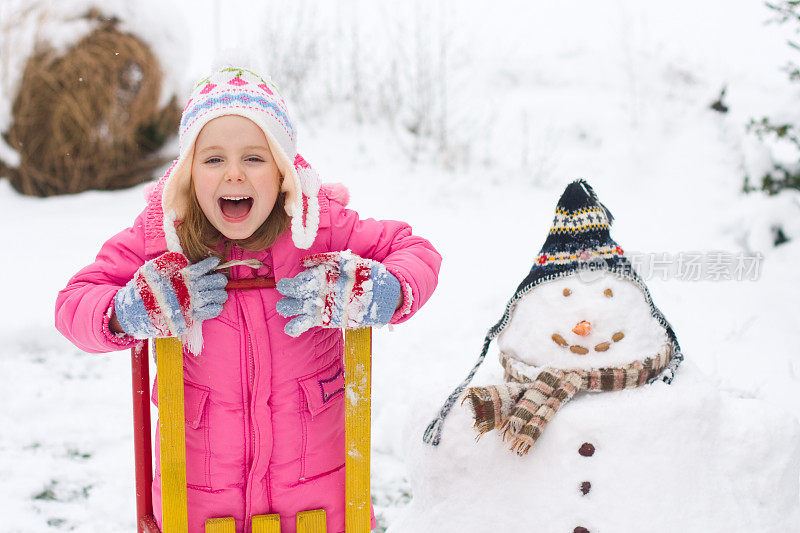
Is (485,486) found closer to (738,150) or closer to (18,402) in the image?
(18,402)

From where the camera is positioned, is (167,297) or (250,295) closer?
(167,297)

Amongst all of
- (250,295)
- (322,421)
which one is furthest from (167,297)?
(322,421)

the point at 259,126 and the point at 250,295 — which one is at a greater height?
the point at 259,126

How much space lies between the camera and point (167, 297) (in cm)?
156

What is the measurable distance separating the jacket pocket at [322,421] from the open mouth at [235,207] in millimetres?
442

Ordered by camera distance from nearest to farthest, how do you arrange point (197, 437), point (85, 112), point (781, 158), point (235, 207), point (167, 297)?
point (167, 297), point (235, 207), point (197, 437), point (781, 158), point (85, 112)

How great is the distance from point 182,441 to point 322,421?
348mm

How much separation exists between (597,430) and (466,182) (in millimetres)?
3886

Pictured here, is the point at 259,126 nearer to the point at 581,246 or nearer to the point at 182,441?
the point at 182,441

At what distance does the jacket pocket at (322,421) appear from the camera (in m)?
1.82

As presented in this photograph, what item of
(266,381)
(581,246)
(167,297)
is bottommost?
(266,381)

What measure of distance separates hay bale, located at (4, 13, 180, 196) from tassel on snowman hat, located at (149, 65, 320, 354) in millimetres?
3996

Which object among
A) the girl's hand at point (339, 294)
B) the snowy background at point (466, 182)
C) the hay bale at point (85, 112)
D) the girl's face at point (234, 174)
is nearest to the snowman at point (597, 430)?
the snowy background at point (466, 182)

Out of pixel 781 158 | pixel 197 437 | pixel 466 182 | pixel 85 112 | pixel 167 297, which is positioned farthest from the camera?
pixel 466 182
